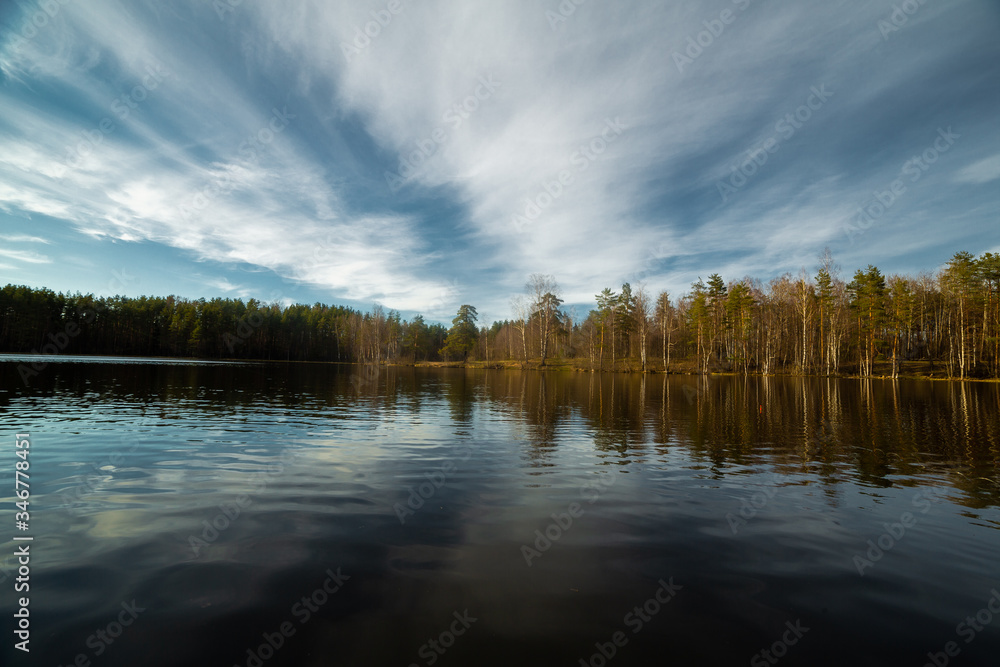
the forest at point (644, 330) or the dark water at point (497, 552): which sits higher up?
the forest at point (644, 330)

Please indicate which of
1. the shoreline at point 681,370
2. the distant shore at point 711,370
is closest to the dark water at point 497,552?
the shoreline at point 681,370

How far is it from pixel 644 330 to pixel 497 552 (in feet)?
264

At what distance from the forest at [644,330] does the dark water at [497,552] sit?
6583 cm

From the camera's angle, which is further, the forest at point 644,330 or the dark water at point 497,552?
the forest at point 644,330

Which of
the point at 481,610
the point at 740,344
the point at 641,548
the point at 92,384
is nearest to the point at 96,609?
the point at 481,610

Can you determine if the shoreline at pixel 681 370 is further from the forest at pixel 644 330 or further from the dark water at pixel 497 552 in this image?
the dark water at pixel 497 552

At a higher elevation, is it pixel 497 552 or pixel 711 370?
pixel 711 370

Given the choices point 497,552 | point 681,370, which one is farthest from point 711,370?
point 497,552

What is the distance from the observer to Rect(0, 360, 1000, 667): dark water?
14.0 ft

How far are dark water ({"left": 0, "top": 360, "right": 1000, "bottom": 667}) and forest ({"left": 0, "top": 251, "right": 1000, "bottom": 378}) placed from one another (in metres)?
65.8

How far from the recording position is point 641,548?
6543 millimetres

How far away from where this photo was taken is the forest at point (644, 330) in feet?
208

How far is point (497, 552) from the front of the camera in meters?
6.32

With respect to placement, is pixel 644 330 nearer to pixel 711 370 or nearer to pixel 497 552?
pixel 711 370
